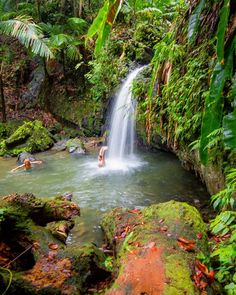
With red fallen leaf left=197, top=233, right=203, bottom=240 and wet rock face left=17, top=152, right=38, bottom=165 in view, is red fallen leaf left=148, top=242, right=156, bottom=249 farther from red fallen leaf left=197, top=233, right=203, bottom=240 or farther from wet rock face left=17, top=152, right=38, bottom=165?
wet rock face left=17, top=152, right=38, bottom=165

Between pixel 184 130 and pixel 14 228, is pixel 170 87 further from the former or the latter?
pixel 14 228

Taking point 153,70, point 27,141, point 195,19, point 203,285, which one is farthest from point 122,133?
point 195,19

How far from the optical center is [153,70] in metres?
2.98

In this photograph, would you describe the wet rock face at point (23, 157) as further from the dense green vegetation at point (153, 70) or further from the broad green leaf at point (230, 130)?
the broad green leaf at point (230, 130)

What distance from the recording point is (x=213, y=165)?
3.51m

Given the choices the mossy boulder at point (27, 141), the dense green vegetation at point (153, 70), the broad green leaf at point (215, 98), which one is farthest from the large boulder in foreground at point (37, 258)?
the mossy boulder at point (27, 141)

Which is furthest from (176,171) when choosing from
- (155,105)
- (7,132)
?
(7,132)

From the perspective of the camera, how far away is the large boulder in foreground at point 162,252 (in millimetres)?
2113

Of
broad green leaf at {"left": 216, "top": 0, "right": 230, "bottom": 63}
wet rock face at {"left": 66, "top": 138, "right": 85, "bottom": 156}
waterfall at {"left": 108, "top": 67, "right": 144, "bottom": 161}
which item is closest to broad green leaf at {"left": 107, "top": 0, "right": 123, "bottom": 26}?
broad green leaf at {"left": 216, "top": 0, "right": 230, "bottom": 63}

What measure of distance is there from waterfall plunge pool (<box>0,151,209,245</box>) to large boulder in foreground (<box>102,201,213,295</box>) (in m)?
1.11

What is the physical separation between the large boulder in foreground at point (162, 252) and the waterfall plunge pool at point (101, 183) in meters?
1.11

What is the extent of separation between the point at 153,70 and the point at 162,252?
1629 mm

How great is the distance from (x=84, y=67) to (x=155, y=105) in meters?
8.85

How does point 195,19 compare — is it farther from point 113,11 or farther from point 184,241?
point 184,241
